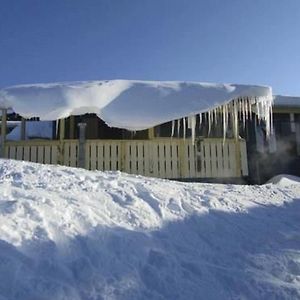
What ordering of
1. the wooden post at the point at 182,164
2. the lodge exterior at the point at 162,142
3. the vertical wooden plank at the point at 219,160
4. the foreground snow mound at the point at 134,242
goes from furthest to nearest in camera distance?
the vertical wooden plank at the point at 219,160
the wooden post at the point at 182,164
the lodge exterior at the point at 162,142
the foreground snow mound at the point at 134,242

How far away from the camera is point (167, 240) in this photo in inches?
210

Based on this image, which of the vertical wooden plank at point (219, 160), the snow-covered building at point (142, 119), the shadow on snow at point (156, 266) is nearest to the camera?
the shadow on snow at point (156, 266)

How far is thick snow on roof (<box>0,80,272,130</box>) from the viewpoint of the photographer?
1116 centimetres

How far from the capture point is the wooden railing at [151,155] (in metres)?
12.2

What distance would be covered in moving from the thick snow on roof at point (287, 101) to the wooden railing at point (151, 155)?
2950 mm

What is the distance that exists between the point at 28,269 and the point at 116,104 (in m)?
7.73

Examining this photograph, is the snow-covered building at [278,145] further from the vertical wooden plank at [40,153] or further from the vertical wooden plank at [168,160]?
the vertical wooden plank at [40,153]

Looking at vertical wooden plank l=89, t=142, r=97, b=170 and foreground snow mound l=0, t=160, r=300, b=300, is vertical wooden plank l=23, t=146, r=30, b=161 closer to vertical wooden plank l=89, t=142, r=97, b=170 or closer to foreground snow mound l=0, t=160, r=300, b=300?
vertical wooden plank l=89, t=142, r=97, b=170

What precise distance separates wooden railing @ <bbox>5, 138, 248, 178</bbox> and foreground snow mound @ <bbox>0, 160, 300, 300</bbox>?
4.59 m

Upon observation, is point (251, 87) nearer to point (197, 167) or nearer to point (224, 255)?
point (197, 167)

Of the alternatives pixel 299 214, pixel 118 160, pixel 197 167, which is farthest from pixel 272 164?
pixel 299 214

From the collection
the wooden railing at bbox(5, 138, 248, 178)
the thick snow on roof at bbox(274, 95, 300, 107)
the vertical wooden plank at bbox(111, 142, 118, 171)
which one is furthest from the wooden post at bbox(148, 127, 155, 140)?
the thick snow on roof at bbox(274, 95, 300, 107)

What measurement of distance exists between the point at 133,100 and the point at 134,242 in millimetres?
6987

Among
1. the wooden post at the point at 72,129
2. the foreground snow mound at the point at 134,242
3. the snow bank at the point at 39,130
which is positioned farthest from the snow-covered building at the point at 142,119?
the foreground snow mound at the point at 134,242
